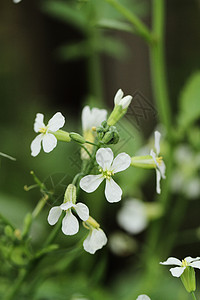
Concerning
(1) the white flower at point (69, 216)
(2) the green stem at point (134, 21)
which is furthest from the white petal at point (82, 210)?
(2) the green stem at point (134, 21)

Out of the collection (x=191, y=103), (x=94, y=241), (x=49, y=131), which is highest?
(x=191, y=103)

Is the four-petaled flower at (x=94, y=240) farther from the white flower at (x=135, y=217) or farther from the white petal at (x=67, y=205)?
the white flower at (x=135, y=217)

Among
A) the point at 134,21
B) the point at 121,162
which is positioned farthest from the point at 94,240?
the point at 134,21

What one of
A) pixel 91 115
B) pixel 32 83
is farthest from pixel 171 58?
pixel 91 115

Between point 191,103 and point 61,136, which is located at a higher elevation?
point 191,103

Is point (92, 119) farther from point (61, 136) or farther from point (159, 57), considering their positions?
point (159, 57)

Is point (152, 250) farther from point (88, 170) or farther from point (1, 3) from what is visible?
point (1, 3)
